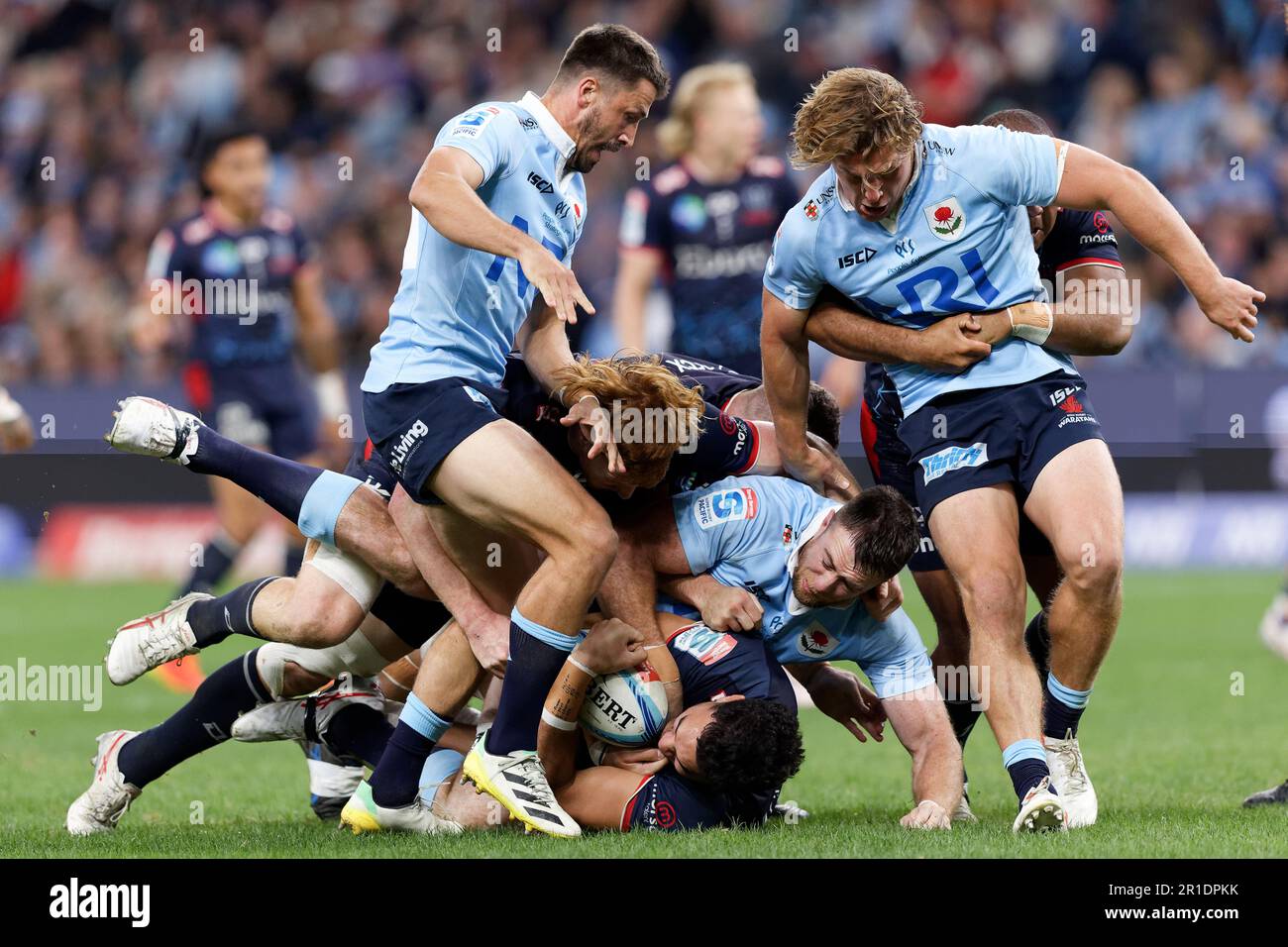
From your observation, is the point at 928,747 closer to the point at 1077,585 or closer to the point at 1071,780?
the point at 1071,780

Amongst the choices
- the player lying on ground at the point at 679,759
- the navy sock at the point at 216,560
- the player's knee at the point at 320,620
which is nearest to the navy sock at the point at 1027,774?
the player lying on ground at the point at 679,759

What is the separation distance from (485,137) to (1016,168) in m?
1.74

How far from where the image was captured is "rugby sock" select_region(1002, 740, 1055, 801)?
5.12 metres

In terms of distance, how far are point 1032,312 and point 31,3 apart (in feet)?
56.3

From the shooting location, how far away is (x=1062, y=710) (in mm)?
5430

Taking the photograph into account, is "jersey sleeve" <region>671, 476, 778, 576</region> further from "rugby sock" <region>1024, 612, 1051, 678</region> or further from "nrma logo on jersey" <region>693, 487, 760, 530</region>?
"rugby sock" <region>1024, 612, 1051, 678</region>

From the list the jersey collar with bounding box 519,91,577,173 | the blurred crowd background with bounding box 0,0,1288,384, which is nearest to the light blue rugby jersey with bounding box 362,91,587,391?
the jersey collar with bounding box 519,91,577,173

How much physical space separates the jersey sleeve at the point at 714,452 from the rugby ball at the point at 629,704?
0.72 m

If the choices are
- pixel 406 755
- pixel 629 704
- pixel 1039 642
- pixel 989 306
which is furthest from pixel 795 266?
pixel 406 755

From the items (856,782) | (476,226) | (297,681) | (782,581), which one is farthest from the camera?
(856,782)

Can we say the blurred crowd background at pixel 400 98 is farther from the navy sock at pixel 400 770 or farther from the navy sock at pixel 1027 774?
the navy sock at pixel 1027 774

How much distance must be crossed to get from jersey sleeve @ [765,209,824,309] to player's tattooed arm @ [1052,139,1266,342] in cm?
83

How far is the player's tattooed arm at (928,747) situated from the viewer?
539 centimetres

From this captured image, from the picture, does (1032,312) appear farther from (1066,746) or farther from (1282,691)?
(1282,691)
